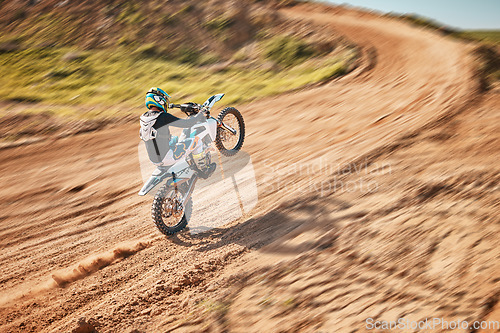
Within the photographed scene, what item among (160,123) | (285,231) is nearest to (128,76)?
(160,123)

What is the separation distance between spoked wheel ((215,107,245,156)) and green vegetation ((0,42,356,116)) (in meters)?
3.55

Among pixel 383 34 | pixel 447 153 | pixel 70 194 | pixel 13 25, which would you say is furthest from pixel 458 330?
pixel 13 25

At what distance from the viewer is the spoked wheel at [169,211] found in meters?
4.55

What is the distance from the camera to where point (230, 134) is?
6547 mm

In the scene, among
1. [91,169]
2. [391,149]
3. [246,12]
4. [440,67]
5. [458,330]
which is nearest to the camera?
[458,330]

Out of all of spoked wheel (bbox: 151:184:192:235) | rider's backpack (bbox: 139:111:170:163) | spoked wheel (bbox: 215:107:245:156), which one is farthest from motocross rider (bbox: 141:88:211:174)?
spoked wheel (bbox: 215:107:245:156)

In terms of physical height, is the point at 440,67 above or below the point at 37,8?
below

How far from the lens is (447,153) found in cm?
529

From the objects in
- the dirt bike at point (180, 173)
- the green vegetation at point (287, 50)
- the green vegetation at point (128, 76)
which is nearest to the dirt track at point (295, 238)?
the dirt bike at point (180, 173)

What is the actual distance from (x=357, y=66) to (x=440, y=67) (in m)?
2.43

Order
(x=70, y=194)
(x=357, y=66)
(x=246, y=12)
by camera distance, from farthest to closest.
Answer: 1. (x=246, y=12)
2. (x=357, y=66)
3. (x=70, y=194)

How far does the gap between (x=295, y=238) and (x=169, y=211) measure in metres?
1.72

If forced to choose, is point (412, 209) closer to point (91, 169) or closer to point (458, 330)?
point (458, 330)

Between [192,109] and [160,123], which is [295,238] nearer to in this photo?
[160,123]
